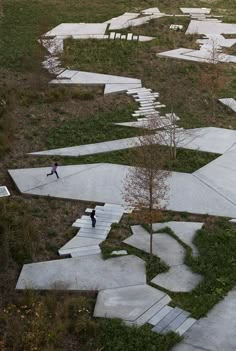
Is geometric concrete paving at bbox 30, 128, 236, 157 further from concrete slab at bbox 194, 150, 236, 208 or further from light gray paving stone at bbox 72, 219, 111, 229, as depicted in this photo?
light gray paving stone at bbox 72, 219, 111, 229

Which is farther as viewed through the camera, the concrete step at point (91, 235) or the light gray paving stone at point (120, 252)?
the concrete step at point (91, 235)

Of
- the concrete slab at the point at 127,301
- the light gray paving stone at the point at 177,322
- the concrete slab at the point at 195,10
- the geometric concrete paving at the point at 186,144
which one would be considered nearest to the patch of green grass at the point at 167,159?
the geometric concrete paving at the point at 186,144

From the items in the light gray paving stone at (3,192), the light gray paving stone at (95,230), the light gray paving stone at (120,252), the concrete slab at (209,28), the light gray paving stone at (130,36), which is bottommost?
the light gray paving stone at (95,230)

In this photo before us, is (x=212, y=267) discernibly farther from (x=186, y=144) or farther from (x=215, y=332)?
(x=186, y=144)

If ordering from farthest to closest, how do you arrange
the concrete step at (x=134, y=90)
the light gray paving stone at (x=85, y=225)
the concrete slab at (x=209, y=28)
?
the concrete slab at (x=209, y=28) < the concrete step at (x=134, y=90) < the light gray paving stone at (x=85, y=225)

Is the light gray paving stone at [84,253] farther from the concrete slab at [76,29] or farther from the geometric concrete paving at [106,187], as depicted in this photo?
the concrete slab at [76,29]

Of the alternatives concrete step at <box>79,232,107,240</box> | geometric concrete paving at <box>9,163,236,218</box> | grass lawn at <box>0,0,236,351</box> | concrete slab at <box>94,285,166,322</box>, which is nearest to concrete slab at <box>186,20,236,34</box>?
grass lawn at <box>0,0,236,351</box>

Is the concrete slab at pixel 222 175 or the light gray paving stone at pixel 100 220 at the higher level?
the concrete slab at pixel 222 175

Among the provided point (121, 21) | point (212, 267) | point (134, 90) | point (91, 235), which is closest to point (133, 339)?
point (212, 267)

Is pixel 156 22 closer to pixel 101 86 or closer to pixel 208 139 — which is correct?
pixel 101 86
